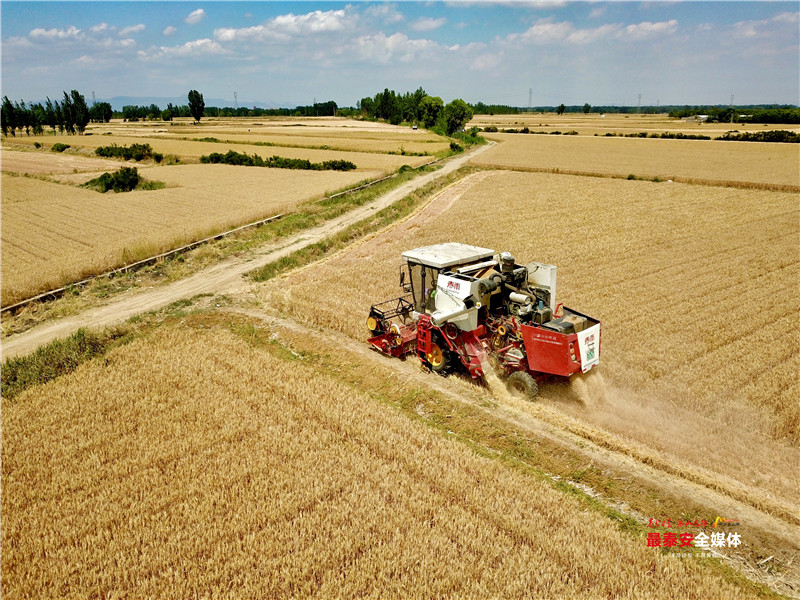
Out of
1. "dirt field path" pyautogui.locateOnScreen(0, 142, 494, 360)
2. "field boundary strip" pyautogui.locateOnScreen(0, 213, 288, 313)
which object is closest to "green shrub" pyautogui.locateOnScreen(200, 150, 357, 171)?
"dirt field path" pyautogui.locateOnScreen(0, 142, 494, 360)

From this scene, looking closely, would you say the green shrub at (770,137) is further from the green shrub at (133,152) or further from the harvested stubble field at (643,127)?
the green shrub at (133,152)

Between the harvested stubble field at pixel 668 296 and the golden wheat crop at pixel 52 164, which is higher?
the golden wheat crop at pixel 52 164

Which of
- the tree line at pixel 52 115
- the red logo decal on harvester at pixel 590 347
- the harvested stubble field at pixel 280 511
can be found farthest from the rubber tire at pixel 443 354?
the tree line at pixel 52 115

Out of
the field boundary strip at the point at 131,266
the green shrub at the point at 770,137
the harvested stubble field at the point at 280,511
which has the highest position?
the green shrub at the point at 770,137

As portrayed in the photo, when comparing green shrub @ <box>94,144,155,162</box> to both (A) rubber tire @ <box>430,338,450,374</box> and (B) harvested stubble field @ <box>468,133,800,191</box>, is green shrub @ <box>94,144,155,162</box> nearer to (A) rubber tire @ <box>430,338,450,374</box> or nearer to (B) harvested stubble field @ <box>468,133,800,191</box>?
(B) harvested stubble field @ <box>468,133,800,191</box>

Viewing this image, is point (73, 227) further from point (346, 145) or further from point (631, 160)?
point (631, 160)

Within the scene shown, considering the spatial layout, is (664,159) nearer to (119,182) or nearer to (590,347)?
(590,347)

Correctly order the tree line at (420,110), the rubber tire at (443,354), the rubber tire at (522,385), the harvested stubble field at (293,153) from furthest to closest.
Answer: the tree line at (420,110) → the harvested stubble field at (293,153) → the rubber tire at (443,354) → the rubber tire at (522,385)
